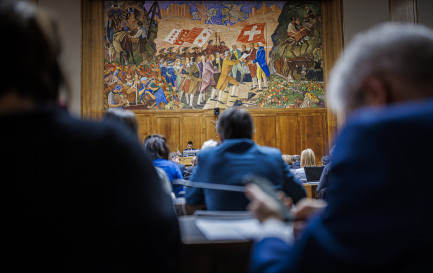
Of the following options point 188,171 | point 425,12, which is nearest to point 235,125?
point 188,171

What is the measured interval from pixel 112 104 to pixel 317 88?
298 inches

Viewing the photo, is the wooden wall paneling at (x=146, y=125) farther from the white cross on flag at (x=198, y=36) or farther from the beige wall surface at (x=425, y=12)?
the beige wall surface at (x=425, y=12)

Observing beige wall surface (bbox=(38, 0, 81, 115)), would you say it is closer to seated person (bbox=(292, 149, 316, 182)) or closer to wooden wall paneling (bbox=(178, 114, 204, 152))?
wooden wall paneling (bbox=(178, 114, 204, 152))

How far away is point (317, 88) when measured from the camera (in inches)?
539

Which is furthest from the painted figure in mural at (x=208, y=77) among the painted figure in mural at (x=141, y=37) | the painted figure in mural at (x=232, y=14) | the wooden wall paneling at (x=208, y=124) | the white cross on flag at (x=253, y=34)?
the painted figure in mural at (x=141, y=37)

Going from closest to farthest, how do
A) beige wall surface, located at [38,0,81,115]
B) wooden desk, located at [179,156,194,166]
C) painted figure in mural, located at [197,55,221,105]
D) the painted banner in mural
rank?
wooden desk, located at [179,156,194,166] → beige wall surface, located at [38,0,81,115] → the painted banner in mural → painted figure in mural, located at [197,55,221,105]

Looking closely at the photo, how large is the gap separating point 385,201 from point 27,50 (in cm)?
91

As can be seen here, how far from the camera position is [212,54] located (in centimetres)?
1370

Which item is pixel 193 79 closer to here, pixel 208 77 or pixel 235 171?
pixel 208 77

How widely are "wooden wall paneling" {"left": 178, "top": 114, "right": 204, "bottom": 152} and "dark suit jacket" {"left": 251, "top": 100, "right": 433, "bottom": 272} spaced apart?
12.8m

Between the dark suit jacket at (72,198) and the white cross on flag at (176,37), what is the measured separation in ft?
43.3

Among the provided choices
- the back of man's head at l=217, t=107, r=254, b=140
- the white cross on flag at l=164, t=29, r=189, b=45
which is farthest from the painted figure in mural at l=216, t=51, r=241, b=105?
the back of man's head at l=217, t=107, r=254, b=140

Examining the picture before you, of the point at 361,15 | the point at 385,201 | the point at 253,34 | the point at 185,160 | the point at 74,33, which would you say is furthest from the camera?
the point at 253,34

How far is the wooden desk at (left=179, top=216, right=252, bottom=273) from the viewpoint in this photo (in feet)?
4.68
